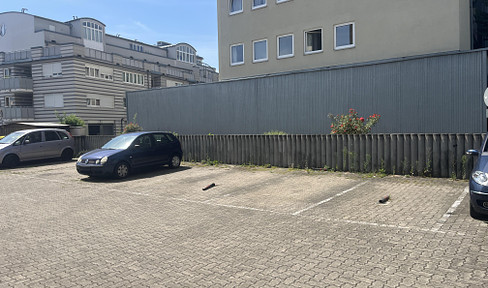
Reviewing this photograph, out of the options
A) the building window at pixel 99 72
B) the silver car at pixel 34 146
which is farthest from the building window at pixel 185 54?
the silver car at pixel 34 146

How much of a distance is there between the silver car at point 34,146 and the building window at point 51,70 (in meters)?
24.8

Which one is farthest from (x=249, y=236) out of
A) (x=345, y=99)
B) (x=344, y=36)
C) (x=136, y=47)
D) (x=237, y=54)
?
(x=136, y=47)

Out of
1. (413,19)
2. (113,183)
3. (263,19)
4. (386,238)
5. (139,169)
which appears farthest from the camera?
(263,19)

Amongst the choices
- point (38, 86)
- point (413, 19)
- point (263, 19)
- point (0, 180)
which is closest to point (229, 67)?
point (263, 19)

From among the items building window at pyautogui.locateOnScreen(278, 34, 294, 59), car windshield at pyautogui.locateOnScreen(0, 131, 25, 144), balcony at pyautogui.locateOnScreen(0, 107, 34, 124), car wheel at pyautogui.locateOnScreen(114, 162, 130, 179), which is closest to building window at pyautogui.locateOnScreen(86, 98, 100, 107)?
balcony at pyautogui.locateOnScreen(0, 107, 34, 124)

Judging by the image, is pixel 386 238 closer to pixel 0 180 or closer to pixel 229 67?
pixel 0 180

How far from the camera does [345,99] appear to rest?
16109mm

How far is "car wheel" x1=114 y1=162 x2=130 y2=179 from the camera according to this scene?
472 inches

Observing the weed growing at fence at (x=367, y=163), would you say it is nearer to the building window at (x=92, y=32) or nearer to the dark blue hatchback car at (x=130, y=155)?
the dark blue hatchback car at (x=130, y=155)

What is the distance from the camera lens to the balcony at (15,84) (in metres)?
40.2

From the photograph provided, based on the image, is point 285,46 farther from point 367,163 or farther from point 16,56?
point 16,56

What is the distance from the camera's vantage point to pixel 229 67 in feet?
80.1

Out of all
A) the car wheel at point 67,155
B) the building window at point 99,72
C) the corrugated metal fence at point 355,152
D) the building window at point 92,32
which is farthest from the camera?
the building window at point 92,32

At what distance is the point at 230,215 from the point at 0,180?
1002 centimetres
